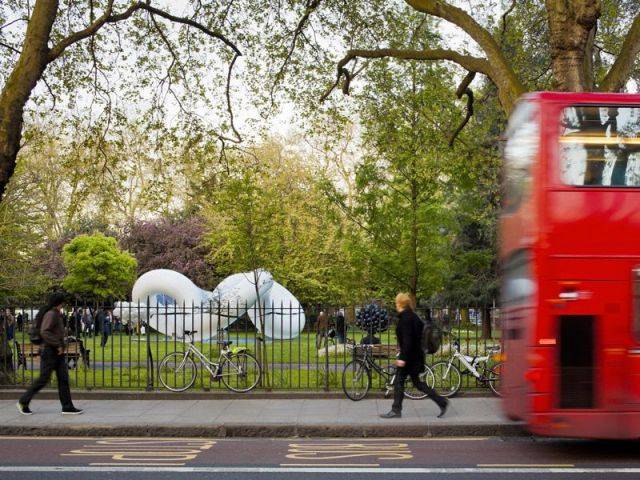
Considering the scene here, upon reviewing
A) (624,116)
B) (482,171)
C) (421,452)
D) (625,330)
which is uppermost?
(482,171)

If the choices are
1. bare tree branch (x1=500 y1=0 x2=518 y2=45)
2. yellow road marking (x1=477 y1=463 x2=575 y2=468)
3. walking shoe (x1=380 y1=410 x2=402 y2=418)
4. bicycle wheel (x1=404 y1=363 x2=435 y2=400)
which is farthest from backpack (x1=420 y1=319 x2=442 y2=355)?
bare tree branch (x1=500 y1=0 x2=518 y2=45)

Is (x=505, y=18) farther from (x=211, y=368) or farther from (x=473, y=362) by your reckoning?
(x=211, y=368)

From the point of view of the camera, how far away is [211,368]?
51.2ft

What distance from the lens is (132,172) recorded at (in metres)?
20.7

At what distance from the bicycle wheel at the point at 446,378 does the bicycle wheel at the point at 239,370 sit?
3141 mm

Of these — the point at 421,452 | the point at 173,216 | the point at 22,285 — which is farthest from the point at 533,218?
the point at 173,216

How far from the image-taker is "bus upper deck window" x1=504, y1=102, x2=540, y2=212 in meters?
9.30

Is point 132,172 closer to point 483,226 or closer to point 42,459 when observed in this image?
point 42,459

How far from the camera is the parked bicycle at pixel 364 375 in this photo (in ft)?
46.3

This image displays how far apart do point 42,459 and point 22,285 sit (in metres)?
18.0

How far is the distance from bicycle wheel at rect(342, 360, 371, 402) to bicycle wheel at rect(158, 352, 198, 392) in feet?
9.29

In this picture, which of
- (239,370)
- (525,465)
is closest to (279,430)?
(525,465)

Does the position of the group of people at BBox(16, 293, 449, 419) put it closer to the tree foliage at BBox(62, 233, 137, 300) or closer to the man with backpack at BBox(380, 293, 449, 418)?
the man with backpack at BBox(380, 293, 449, 418)

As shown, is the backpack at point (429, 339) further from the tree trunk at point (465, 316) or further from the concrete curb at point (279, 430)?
the concrete curb at point (279, 430)
